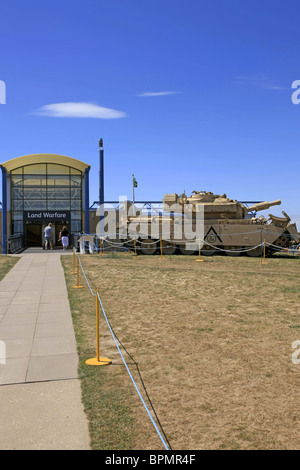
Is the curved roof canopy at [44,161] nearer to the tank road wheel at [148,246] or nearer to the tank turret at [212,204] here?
the tank turret at [212,204]

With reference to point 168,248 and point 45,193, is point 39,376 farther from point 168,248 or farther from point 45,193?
point 45,193

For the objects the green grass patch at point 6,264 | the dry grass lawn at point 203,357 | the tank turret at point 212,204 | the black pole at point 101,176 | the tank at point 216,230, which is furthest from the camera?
the black pole at point 101,176

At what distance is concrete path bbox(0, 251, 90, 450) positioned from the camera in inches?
165

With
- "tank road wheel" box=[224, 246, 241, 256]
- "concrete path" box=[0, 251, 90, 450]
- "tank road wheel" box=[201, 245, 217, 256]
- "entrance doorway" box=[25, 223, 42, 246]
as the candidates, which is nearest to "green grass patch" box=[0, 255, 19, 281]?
"concrete path" box=[0, 251, 90, 450]

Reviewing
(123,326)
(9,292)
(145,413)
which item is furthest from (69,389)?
(9,292)

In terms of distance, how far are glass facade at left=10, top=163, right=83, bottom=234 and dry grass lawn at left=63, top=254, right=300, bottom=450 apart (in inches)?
716

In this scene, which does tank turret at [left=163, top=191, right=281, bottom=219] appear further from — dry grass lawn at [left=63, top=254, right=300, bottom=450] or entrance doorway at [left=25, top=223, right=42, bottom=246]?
entrance doorway at [left=25, top=223, right=42, bottom=246]

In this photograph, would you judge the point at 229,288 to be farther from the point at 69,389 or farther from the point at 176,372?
the point at 69,389

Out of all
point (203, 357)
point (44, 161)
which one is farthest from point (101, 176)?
point (203, 357)

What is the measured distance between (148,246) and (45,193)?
11.3m

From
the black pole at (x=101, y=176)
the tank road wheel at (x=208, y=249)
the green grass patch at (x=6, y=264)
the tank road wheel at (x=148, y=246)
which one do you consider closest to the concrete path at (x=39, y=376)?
the green grass patch at (x=6, y=264)

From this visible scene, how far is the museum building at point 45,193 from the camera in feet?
100

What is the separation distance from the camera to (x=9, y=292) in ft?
39.5

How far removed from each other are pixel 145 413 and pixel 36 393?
4.56 feet
